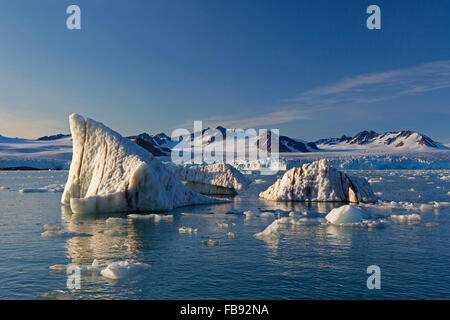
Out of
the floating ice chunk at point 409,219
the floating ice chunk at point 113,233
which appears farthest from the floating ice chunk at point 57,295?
the floating ice chunk at point 409,219

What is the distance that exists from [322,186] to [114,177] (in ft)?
44.6

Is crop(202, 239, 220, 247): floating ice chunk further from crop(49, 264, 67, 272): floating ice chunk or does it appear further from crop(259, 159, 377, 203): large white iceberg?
crop(259, 159, 377, 203): large white iceberg

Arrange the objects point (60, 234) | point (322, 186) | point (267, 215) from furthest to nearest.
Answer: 1. point (322, 186)
2. point (267, 215)
3. point (60, 234)

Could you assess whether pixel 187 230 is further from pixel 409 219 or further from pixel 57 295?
pixel 409 219

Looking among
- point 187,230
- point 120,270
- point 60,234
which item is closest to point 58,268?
point 120,270

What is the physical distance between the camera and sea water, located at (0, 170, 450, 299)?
7.96 metres

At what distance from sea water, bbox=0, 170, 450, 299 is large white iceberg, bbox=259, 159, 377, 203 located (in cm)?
809

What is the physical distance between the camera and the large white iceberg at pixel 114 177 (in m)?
18.9

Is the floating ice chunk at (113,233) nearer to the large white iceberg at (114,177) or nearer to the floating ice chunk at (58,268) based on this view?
the floating ice chunk at (58,268)

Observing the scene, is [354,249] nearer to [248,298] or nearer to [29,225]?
[248,298]

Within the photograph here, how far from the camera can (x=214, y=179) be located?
A: 1404 inches

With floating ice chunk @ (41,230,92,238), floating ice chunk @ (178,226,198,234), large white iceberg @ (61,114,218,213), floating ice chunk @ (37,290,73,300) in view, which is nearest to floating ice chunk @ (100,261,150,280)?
floating ice chunk @ (37,290,73,300)
